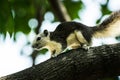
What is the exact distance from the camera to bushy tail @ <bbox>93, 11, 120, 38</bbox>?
262 inches

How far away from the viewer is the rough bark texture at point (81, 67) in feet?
17.1

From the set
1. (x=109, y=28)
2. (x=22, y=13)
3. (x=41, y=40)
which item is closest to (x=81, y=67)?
(x=109, y=28)

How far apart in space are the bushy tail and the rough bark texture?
4.25 ft

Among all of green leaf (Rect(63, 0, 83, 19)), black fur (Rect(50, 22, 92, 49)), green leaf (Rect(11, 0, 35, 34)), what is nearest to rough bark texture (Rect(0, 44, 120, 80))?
black fur (Rect(50, 22, 92, 49))

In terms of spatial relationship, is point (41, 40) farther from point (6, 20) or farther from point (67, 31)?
point (6, 20)

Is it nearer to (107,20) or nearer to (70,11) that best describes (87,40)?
(107,20)

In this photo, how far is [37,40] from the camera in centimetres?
714

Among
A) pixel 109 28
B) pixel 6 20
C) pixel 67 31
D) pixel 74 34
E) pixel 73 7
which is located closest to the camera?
pixel 6 20

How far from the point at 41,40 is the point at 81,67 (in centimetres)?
198

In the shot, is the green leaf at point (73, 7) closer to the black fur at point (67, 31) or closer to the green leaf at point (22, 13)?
the green leaf at point (22, 13)

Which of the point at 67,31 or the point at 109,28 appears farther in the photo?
the point at 109,28

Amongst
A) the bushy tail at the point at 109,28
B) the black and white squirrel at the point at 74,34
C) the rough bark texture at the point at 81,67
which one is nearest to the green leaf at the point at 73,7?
the black and white squirrel at the point at 74,34

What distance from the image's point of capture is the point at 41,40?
23.3ft

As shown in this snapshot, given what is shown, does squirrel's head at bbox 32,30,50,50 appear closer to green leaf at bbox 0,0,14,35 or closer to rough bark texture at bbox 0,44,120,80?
green leaf at bbox 0,0,14,35
